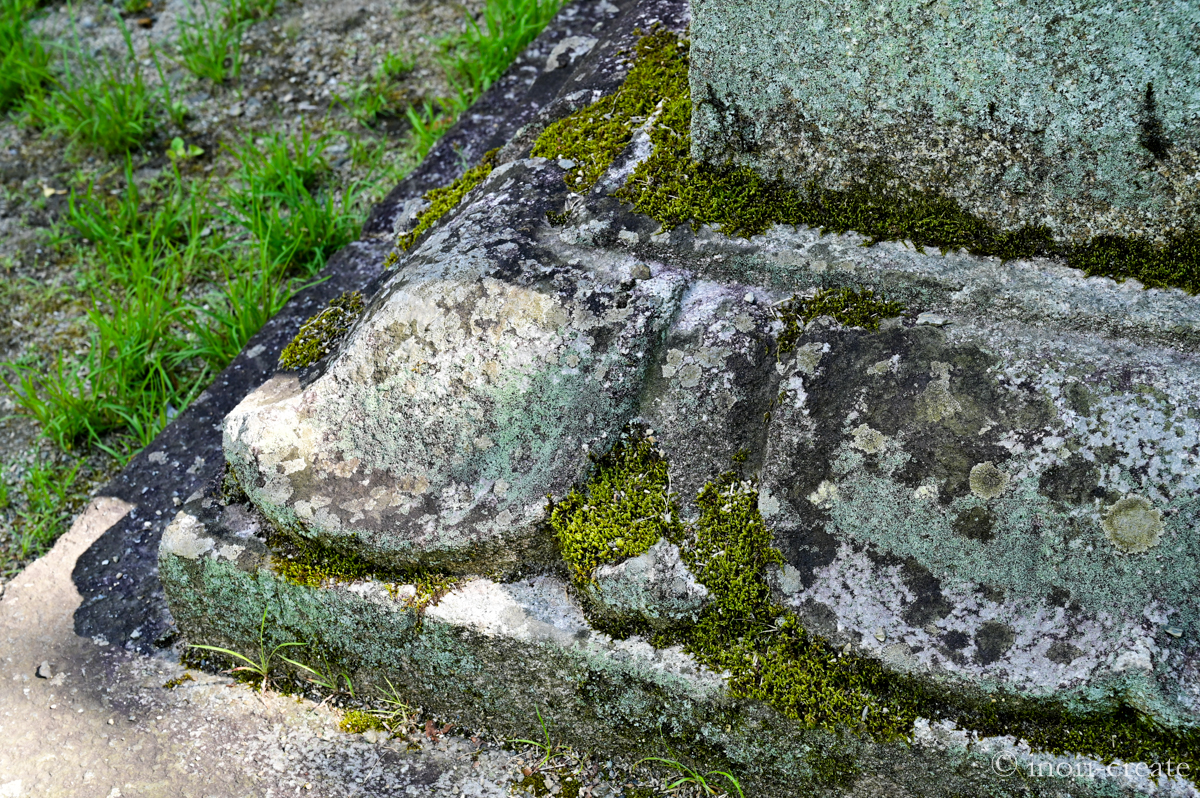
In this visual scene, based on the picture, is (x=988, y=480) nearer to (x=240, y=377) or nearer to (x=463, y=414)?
(x=463, y=414)

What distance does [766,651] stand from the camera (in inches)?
65.1

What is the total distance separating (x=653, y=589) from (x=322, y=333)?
1.07 meters

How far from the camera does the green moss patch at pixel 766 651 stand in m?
1.51

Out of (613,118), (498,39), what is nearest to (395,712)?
(613,118)

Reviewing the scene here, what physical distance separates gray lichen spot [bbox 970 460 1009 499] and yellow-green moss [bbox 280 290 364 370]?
1.38 meters

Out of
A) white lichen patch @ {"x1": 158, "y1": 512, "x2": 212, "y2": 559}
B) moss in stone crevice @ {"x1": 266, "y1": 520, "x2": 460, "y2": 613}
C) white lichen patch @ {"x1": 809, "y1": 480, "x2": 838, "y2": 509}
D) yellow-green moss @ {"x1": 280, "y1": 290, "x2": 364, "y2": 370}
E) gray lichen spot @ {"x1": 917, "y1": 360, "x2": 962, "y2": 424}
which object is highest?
gray lichen spot @ {"x1": 917, "y1": 360, "x2": 962, "y2": 424}

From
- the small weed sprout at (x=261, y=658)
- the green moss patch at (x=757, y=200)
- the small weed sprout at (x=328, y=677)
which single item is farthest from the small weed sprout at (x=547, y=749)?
the green moss patch at (x=757, y=200)

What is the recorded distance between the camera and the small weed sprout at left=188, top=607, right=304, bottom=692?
80.0 inches

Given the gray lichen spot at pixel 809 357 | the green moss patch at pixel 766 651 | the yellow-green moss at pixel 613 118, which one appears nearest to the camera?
the green moss patch at pixel 766 651

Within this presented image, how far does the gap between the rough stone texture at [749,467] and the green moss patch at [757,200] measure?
41 millimetres

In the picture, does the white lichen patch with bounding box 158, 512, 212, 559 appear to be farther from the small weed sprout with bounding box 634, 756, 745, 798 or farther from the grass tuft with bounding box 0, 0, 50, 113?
the grass tuft with bounding box 0, 0, 50, 113

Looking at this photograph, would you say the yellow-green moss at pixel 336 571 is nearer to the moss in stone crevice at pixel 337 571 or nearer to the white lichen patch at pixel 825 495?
the moss in stone crevice at pixel 337 571

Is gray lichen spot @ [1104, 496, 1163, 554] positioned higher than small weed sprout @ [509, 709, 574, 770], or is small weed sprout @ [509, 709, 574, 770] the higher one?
gray lichen spot @ [1104, 496, 1163, 554]

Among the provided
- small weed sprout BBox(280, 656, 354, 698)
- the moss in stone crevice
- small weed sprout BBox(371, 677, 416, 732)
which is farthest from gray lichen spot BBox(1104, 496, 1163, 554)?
small weed sprout BBox(280, 656, 354, 698)
